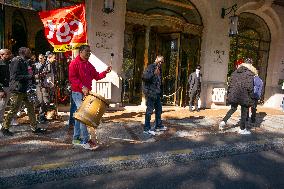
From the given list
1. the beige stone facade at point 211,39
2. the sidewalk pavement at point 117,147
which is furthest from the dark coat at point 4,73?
the beige stone facade at point 211,39

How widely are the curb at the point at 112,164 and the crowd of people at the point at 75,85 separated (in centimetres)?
77

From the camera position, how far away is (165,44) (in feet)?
36.2

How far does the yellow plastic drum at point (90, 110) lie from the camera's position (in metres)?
4.28

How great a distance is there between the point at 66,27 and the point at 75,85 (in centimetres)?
246

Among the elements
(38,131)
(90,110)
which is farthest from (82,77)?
(38,131)

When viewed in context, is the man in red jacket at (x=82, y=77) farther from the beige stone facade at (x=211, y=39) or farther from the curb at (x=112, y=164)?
the beige stone facade at (x=211, y=39)

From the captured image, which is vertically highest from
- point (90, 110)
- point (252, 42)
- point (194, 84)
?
point (252, 42)

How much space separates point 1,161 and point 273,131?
20.4 feet

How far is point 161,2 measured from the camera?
33.5 feet

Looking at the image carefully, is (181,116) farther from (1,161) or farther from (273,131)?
(1,161)

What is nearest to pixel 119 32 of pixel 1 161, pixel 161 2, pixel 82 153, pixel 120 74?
pixel 120 74

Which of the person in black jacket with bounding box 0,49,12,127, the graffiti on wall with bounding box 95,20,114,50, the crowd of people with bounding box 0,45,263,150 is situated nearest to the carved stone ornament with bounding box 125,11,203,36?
the graffiti on wall with bounding box 95,20,114,50

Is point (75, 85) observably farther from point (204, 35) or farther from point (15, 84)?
point (204, 35)

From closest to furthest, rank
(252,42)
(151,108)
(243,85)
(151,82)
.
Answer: (151,82)
(151,108)
(243,85)
(252,42)
